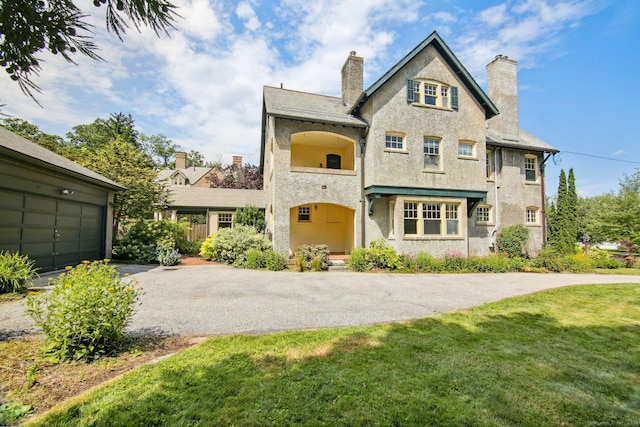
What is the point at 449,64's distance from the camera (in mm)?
14766

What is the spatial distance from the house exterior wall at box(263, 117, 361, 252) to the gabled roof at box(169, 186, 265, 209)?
23.7ft

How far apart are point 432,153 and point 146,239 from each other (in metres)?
15.7

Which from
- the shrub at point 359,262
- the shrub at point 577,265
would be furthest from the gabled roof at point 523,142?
the shrub at point 359,262

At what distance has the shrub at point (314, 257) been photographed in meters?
11.9

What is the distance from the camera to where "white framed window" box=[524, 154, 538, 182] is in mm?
17297

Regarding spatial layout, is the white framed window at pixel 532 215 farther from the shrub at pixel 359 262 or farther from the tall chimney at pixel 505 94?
the shrub at pixel 359 262

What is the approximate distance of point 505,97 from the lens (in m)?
17.8

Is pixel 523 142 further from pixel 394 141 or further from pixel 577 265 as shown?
pixel 394 141

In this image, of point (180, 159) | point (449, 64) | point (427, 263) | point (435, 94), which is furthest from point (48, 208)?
point (180, 159)

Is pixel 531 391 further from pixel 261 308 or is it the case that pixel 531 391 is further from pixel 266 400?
pixel 261 308

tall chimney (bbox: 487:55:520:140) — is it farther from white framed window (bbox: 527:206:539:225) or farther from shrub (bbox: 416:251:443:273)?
shrub (bbox: 416:251:443:273)

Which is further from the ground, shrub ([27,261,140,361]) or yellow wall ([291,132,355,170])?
yellow wall ([291,132,355,170])

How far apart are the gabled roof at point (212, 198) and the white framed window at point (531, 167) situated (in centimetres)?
1712

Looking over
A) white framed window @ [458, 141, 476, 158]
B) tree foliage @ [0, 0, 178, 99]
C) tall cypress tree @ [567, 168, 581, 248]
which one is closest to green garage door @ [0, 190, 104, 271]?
tree foliage @ [0, 0, 178, 99]
